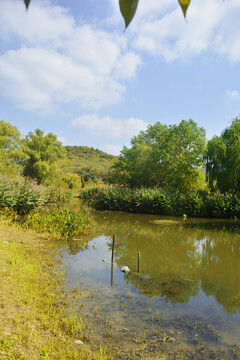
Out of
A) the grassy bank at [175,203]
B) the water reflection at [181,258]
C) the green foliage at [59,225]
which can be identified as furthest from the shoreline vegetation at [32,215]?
the grassy bank at [175,203]

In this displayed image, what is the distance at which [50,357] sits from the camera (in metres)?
2.76

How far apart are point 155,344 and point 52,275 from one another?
2.99m

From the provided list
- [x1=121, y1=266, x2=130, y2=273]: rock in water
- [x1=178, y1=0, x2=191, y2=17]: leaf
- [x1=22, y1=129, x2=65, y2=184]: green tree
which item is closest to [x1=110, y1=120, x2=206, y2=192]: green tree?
[x1=22, y1=129, x2=65, y2=184]: green tree

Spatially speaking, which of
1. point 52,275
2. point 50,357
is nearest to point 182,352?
point 50,357

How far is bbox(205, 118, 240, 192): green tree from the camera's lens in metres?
17.8

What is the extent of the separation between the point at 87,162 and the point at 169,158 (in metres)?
56.0

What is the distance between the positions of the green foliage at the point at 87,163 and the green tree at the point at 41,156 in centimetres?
2508

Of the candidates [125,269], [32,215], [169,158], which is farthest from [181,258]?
[169,158]

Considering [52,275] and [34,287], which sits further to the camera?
[52,275]

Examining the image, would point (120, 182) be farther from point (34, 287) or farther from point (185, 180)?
point (34, 287)

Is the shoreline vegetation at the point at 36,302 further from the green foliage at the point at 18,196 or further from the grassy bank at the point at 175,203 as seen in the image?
the grassy bank at the point at 175,203

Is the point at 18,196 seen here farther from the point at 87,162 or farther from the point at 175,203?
the point at 87,162

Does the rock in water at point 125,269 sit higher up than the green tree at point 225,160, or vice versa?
the green tree at point 225,160

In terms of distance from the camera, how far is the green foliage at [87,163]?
202 ft
